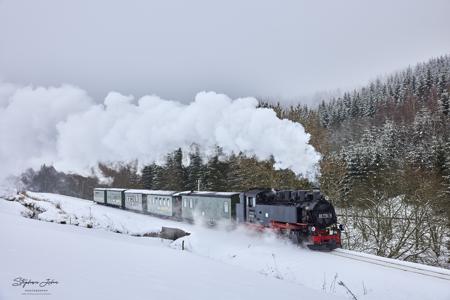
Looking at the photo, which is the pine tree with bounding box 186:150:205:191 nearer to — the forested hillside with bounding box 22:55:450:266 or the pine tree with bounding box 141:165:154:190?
the forested hillside with bounding box 22:55:450:266

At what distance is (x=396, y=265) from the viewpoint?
1182cm

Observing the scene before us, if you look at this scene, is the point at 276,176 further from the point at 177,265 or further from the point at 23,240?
the point at 23,240

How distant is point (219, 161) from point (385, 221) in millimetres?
19512

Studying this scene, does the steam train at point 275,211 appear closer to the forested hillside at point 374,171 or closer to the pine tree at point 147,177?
the forested hillside at point 374,171

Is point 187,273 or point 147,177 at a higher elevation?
point 147,177

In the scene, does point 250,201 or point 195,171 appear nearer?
point 250,201

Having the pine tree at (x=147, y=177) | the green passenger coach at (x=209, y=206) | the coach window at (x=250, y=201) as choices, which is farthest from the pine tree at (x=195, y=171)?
the coach window at (x=250, y=201)

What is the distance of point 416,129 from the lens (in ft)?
160

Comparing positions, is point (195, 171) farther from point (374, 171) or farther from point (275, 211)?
point (275, 211)

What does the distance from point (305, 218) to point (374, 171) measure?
21.8 m

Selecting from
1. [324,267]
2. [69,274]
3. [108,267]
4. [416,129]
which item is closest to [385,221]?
[324,267]

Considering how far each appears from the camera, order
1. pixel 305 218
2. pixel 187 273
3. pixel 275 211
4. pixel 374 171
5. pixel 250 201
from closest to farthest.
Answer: pixel 187 273 < pixel 305 218 < pixel 275 211 < pixel 250 201 < pixel 374 171

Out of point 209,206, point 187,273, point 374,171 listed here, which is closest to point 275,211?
point 209,206

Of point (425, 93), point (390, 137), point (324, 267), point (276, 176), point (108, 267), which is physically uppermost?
point (425, 93)
